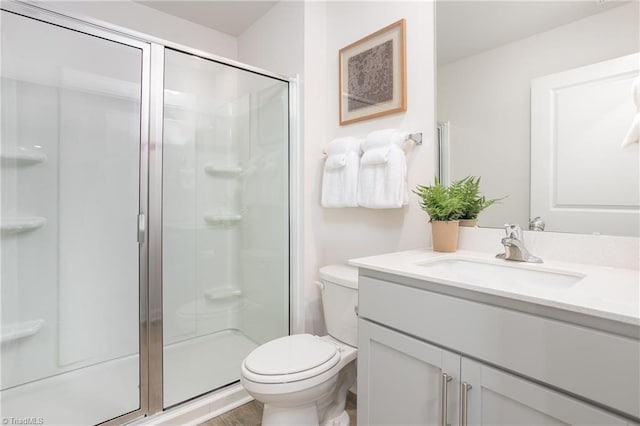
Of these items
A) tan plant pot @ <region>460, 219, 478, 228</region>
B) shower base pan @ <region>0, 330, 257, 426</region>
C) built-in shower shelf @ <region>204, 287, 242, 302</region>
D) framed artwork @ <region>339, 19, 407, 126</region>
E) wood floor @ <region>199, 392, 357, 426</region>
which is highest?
framed artwork @ <region>339, 19, 407, 126</region>

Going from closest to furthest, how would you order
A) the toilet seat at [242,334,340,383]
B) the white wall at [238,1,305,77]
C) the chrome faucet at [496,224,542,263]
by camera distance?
1. the chrome faucet at [496,224,542,263]
2. the toilet seat at [242,334,340,383]
3. the white wall at [238,1,305,77]

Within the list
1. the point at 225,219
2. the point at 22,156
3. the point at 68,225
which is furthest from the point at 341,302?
the point at 22,156

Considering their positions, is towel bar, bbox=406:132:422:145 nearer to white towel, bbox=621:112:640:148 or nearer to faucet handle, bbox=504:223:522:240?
faucet handle, bbox=504:223:522:240

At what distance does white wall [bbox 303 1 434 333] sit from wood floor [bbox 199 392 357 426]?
0.48 m

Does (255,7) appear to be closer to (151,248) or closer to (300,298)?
(151,248)

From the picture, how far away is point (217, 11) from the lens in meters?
2.23

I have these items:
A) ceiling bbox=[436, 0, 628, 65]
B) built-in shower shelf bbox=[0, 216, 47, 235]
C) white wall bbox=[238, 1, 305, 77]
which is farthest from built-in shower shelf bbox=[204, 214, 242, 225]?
ceiling bbox=[436, 0, 628, 65]

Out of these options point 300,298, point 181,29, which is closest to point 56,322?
point 300,298

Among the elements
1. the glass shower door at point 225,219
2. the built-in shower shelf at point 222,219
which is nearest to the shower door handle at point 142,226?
the glass shower door at point 225,219

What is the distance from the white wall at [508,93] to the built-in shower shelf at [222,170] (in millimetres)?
1210

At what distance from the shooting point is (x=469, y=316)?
0.82m

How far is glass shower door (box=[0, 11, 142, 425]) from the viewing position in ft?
4.94

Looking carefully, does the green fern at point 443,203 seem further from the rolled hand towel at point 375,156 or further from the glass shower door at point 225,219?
the glass shower door at point 225,219

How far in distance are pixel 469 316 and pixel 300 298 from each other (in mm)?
1226
